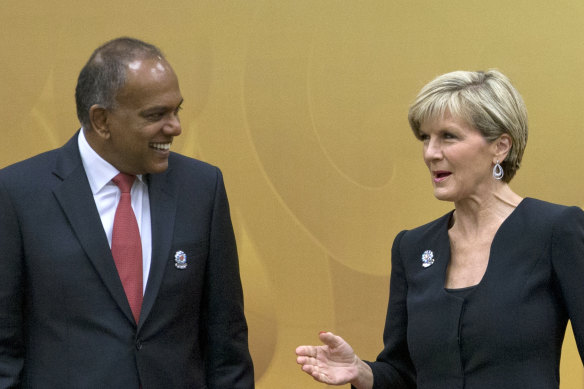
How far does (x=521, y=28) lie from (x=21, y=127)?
7.16 ft

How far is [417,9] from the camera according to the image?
153 inches

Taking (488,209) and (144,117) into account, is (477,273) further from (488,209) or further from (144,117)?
(144,117)

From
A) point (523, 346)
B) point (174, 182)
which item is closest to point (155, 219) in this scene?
point (174, 182)

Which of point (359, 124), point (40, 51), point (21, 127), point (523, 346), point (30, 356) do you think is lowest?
point (523, 346)

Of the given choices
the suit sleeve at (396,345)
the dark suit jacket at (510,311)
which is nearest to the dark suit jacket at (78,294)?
the suit sleeve at (396,345)

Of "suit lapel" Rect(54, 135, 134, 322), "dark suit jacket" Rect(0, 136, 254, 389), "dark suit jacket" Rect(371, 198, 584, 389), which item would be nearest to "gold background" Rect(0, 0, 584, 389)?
"dark suit jacket" Rect(371, 198, 584, 389)

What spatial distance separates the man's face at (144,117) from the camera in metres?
2.71

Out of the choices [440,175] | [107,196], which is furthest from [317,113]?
[107,196]

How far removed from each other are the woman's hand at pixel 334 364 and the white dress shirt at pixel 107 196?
20.6 inches

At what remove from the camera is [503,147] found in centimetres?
274

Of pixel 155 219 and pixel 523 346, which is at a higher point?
pixel 155 219

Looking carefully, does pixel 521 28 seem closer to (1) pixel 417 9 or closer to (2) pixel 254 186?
(1) pixel 417 9

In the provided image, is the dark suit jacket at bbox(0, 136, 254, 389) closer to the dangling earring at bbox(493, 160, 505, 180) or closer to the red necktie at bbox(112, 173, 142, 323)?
the red necktie at bbox(112, 173, 142, 323)

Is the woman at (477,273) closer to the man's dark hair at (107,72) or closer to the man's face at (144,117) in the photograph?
the man's face at (144,117)
